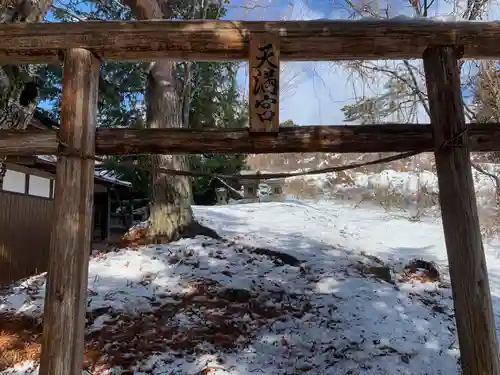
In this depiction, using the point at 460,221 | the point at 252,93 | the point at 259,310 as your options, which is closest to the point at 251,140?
the point at 252,93

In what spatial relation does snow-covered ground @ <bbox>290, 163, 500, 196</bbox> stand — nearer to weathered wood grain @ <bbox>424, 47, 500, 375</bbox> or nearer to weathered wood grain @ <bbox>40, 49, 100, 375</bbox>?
weathered wood grain @ <bbox>424, 47, 500, 375</bbox>

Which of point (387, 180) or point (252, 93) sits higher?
point (387, 180)

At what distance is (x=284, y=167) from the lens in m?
31.5

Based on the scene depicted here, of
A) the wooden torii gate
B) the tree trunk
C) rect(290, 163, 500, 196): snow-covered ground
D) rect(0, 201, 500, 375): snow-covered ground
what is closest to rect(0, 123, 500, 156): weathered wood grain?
the wooden torii gate

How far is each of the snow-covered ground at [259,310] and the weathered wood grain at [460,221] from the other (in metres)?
2.54

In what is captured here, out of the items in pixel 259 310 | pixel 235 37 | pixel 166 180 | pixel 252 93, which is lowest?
pixel 259 310

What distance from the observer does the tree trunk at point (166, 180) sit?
9.07 meters

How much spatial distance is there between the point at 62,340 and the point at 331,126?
243 centimetres

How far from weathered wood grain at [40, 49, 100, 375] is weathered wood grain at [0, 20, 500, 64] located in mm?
185

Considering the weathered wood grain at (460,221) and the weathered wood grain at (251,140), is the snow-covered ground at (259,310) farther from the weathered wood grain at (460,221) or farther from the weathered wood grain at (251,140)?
the weathered wood grain at (251,140)

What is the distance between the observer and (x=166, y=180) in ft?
30.0

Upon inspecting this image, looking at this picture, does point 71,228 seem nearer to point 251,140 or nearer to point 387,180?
point 251,140

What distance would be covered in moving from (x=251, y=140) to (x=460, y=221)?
1585 mm

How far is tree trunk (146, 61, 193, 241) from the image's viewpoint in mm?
9070
